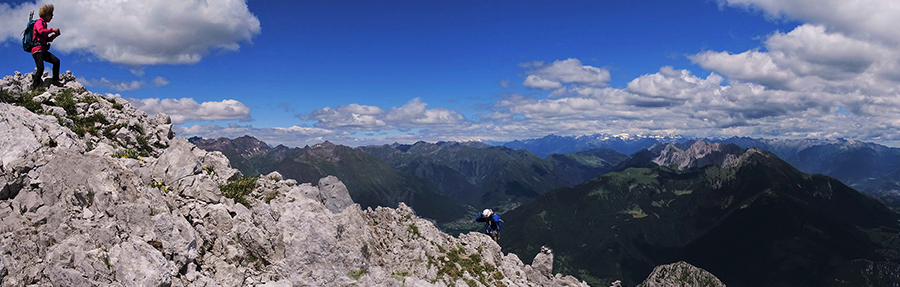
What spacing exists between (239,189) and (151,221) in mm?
7554

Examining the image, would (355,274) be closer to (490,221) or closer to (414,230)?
(414,230)

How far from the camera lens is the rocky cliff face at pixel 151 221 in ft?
55.0

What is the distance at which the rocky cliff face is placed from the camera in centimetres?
1675

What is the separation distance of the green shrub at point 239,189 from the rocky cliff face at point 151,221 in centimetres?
9

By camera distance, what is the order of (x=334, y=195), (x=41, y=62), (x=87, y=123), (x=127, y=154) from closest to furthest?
(x=127, y=154) < (x=41, y=62) < (x=87, y=123) < (x=334, y=195)

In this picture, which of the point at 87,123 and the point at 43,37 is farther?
the point at 87,123

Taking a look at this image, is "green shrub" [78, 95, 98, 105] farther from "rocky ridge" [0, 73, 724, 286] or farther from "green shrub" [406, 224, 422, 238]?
"green shrub" [406, 224, 422, 238]

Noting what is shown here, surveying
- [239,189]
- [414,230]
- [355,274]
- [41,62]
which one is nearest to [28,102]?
[41,62]

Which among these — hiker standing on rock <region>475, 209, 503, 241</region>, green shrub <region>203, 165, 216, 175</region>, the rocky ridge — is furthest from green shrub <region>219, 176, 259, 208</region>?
hiker standing on rock <region>475, 209, 503, 241</region>

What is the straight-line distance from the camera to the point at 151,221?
64.4 ft

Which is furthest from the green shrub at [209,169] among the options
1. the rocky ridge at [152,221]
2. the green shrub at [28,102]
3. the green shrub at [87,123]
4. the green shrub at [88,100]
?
the green shrub at [88,100]

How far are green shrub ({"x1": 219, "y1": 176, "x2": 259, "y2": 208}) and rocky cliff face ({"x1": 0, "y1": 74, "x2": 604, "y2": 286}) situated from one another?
0.30 feet

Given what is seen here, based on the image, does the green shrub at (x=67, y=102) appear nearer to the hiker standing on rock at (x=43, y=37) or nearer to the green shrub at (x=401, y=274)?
the hiker standing on rock at (x=43, y=37)

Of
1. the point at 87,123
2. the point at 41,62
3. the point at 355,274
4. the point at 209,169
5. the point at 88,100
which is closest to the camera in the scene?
the point at 355,274
